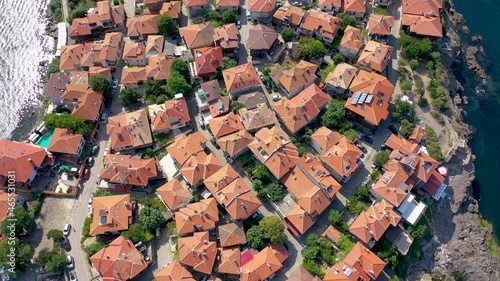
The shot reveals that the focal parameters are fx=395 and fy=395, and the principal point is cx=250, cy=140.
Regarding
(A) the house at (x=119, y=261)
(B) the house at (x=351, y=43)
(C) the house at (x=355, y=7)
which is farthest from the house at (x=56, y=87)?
(C) the house at (x=355, y=7)

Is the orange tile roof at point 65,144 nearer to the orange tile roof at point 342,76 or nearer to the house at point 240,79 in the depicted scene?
the house at point 240,79

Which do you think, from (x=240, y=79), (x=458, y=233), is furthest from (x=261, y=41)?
(x=458, y=233)

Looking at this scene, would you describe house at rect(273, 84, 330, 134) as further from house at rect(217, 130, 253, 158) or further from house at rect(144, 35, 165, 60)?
house at rect(144, 35, 165, 60)

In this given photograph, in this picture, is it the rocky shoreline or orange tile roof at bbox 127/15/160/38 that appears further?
orange tile roof at bbox 127/15/160/38

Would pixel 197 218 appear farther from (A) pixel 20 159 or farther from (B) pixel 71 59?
(B) pixel 71 59

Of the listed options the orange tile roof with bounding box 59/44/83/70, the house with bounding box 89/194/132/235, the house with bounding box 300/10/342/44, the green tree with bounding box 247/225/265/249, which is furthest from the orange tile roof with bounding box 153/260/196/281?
the house with bounding box 300/10/342/44

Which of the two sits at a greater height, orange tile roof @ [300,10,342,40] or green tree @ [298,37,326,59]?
orange tile roof @ [300,10,342,40]

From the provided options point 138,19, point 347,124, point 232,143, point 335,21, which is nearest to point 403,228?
point 347,124
